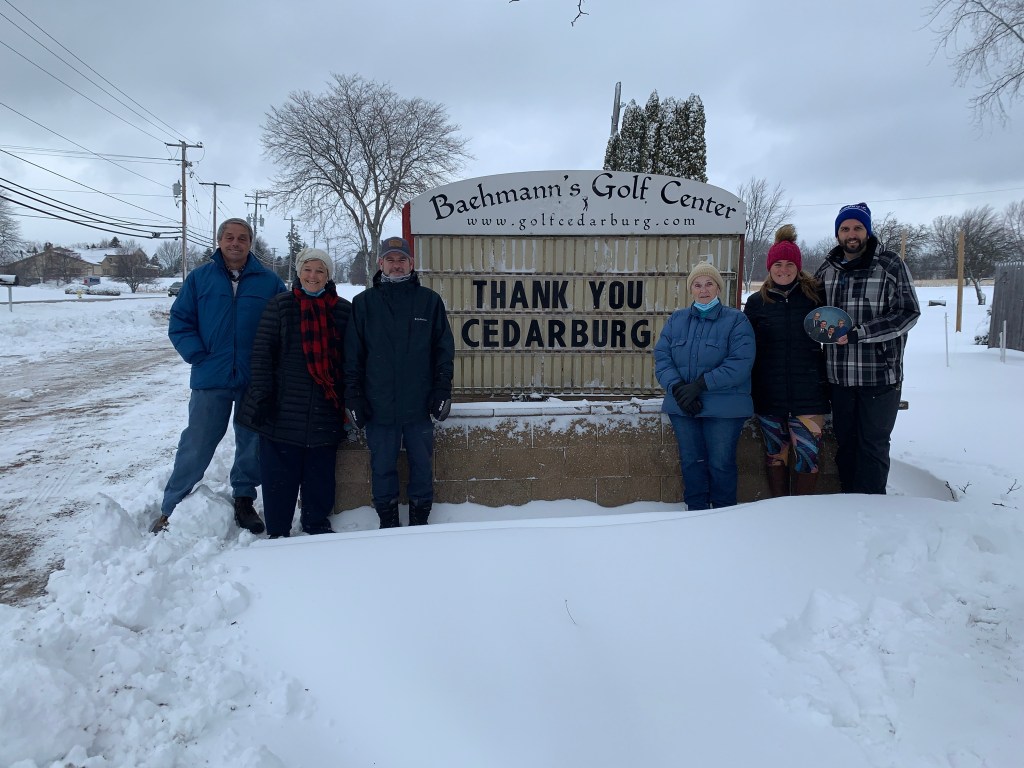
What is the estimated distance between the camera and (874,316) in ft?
11.9

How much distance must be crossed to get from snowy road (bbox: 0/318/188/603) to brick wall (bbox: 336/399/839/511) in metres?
1.83

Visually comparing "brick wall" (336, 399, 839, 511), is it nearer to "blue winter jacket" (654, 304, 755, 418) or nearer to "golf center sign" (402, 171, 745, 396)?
"blue winter jacket" (654, 304, 755, 418)

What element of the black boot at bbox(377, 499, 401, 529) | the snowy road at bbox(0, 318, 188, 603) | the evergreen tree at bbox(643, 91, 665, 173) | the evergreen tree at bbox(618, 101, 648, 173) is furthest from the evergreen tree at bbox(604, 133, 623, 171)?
the black boot at bbox(377, 499, 401, 529)

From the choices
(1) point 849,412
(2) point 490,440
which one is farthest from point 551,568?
(1) point 849,412

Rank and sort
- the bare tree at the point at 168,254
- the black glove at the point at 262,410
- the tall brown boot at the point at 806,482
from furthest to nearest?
the bare tree at the point at 168,254, the tall brown boot at the point at 806,482, the black glove at the point at 262,410

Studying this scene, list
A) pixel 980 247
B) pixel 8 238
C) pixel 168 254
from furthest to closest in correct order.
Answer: pixel 168 254
pixel 8 238
pixel 980 247

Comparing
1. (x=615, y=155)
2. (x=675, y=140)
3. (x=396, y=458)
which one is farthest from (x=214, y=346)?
(x=615, y=155)

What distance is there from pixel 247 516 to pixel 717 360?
3.02 metres

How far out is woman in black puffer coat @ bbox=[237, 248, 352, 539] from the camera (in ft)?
11.9

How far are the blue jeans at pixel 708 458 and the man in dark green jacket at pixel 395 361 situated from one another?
1528 mm

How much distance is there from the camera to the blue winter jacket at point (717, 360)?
146 inches

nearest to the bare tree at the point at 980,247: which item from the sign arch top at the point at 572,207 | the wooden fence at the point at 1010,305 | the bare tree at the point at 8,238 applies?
the wooden fence at the point at 1010,305

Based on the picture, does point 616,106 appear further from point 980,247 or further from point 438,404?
point 980,247

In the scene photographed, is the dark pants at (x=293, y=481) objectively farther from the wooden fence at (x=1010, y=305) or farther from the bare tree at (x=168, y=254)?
the bare tree at (x=168, y=254)
